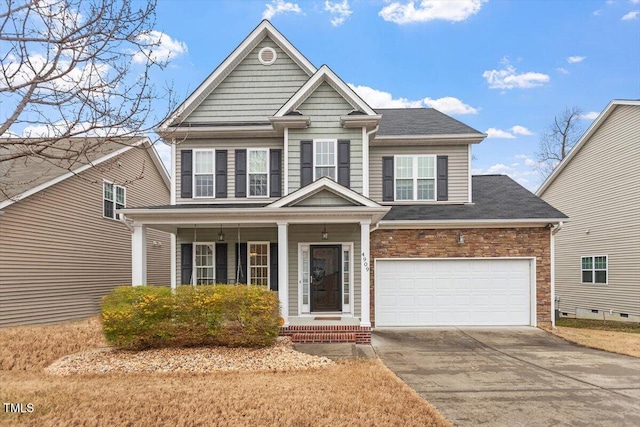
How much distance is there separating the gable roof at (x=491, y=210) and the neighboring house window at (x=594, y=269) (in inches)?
212

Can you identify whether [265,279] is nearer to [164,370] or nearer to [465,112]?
[164,370]

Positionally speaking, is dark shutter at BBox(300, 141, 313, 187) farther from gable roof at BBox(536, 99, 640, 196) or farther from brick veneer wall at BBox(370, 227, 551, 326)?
gable roof at BBox(536, 99, 640, 196)

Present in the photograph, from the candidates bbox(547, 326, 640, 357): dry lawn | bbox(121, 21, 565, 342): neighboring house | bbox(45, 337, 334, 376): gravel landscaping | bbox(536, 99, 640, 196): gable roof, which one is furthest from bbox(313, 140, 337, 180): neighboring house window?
bbox(536, 99, 640, 196): gable roof

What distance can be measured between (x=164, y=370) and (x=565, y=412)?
21.8ft

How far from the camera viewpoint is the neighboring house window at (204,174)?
13078 mm

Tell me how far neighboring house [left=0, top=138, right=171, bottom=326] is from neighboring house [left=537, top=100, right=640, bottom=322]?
16.6 metres

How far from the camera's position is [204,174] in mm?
13086

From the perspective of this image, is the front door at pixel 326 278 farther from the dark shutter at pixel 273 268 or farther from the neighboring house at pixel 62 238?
the neighboring house at pixel 62 238

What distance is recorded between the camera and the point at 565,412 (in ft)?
19.3

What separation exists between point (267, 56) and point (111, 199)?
28.6 feet

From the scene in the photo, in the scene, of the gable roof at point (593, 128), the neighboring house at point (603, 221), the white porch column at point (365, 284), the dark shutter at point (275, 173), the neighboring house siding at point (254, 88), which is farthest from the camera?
the gable roof at point (593, 128)

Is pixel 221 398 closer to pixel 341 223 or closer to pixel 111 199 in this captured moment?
pixel 341 223

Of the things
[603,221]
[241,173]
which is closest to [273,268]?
[241,173]

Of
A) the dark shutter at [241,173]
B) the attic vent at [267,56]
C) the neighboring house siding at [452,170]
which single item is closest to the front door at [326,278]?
the neighboring house siding at [452,170]
